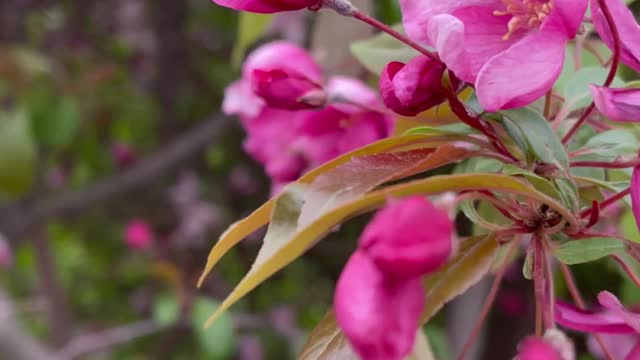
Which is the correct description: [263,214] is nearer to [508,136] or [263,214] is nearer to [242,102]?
[508,136]

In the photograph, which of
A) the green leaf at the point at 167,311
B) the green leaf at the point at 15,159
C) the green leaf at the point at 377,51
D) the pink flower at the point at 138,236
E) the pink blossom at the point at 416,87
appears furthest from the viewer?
the pink flower at the point at 138,236

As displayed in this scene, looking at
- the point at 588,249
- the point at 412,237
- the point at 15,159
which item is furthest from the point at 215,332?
the point at 412,237

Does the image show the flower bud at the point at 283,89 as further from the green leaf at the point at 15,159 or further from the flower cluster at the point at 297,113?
the green leaf at the point at 15,159

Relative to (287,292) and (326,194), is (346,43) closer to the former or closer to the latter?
(326,194)

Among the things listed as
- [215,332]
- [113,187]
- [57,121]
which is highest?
[57,121]

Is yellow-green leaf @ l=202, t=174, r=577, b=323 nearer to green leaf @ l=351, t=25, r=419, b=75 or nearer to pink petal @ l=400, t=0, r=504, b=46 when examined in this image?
pink petal @ l=400, t=0, r=504, b=46

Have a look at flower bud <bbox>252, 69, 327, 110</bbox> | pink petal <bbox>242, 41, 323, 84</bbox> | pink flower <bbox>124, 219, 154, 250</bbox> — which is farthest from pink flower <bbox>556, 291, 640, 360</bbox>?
pink flower <bbox>124, 219, 154, 250</bbox>

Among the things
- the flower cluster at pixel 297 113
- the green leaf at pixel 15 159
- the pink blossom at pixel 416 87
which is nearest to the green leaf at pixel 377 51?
the flower cluster at pixel 297 113

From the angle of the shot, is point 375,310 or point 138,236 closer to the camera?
point 375,310
